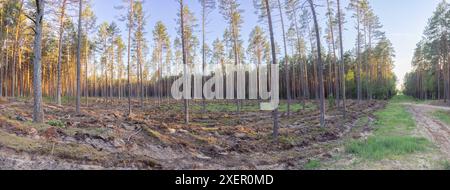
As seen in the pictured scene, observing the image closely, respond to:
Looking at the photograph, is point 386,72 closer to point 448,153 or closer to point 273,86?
point 273,86

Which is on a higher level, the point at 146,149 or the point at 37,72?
the point at 37,72

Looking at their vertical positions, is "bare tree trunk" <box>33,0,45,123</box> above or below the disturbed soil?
above

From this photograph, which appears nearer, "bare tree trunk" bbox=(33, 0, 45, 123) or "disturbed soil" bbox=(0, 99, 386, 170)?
"disturbed soil" bbox=(0, 99, 386, 170)

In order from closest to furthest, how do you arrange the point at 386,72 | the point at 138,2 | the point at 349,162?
the point at 349,162
the point at 138,2
the point at 386,72

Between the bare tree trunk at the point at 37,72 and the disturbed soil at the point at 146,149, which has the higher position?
the bare tree trunk at the point at 37,72

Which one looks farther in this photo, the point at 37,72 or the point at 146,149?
the point at 37,72

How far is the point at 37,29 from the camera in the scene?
9875mm

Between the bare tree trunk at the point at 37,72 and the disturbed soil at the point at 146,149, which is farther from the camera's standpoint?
the bare tree trunk at the point at 37,72

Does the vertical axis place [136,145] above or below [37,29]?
below
